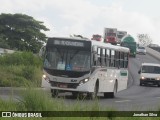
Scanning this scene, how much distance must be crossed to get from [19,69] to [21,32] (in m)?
37.4

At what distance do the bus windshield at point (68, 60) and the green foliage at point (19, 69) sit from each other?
3.71 ft

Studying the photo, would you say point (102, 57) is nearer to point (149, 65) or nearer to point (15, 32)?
point (149, 65)

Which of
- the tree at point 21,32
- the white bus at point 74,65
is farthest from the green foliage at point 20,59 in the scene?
the tree at point 21,32

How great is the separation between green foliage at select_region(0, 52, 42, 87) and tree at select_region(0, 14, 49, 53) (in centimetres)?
2886

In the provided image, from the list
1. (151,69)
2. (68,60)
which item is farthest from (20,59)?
(68,60)

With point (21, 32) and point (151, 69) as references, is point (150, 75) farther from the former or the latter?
point (21, 32)

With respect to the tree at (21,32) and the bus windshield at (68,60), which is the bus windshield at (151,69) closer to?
the tree at (21,32)

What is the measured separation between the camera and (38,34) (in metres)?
73.6

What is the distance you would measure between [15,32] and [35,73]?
39017 millimetres

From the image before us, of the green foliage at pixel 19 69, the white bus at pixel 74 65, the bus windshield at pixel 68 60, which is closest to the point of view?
the white bus at pixel 74 65

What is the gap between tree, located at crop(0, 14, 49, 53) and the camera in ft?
239

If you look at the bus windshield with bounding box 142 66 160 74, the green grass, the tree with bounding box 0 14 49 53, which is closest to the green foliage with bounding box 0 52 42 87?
the bus windshield with bounding box 142 66 160 74

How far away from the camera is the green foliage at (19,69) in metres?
33.2

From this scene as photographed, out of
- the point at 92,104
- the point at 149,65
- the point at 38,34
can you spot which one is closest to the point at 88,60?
the point at 92,104
